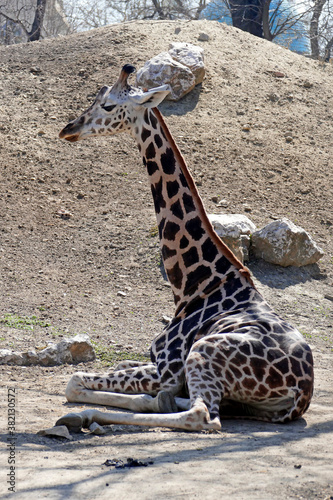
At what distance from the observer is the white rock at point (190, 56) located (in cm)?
1304

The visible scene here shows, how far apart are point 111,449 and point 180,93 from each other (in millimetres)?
10446

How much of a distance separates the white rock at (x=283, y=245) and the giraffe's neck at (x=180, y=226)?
13.7 ft

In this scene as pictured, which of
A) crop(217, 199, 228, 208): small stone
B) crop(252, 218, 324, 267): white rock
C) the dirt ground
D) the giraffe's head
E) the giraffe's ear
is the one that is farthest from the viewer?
crop(217, 199, 228, 208): small stone

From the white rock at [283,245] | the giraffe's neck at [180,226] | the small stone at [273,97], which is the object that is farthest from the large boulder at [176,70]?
the giraffe's neck at [180,226]

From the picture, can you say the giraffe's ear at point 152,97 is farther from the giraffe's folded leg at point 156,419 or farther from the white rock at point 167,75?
the white rock at point 167,75

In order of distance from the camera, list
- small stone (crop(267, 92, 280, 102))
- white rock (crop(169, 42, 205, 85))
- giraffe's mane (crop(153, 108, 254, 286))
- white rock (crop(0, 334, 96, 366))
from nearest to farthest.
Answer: giraffe's mane (crop(153, 108, 254, 286)) → white rock (crop(0, 334, 96, 366)) → white rock (crop(169, 42, 205, 85)) → small stone (crop(267, 92, 280, 102))

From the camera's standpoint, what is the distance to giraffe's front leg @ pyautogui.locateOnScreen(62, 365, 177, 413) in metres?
4.60

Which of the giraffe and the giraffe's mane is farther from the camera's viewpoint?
the giraffe's mane

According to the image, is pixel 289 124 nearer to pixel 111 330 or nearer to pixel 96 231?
pixel 96 231

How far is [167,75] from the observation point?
41.2 ft

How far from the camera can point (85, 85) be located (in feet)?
43.6

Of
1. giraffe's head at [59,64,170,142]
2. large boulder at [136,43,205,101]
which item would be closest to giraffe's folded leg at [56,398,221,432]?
giraffe's head at [59,64,170,142]

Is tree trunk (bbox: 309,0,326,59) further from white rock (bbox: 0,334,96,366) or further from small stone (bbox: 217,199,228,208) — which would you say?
white rock (bbox: 0,334,96,366)

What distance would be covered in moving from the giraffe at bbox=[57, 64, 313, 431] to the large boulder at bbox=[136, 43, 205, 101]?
6.95 metres
